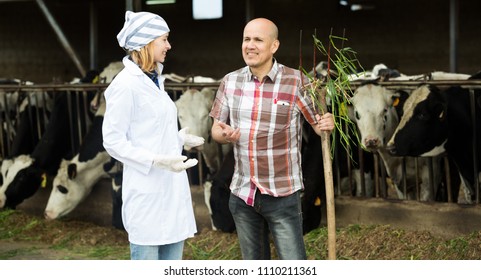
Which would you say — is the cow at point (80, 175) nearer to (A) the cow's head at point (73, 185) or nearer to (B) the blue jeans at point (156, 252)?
(A) the cow's head at point (73, 185)

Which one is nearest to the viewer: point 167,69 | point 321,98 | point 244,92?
point 321,98

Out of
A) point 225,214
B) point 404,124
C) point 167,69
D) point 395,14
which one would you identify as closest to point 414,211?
point 404,124

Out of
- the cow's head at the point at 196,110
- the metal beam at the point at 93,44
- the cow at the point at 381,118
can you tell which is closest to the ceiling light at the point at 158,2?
the metal beam at the point at 93,44

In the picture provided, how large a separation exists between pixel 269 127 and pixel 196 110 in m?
3.95

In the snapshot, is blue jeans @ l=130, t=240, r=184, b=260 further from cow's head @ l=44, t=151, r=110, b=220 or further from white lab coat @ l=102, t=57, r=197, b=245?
cow's head @ l=44, t=151, r=110, b=220

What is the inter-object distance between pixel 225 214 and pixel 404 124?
1671 mm

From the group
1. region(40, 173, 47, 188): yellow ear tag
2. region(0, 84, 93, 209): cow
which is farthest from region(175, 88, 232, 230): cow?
region(40, 173, 47, 188): yellow ear tag

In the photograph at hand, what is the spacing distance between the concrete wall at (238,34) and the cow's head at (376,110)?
614 centimetres

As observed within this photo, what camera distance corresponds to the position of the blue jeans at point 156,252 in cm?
403

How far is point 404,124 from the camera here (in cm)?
707

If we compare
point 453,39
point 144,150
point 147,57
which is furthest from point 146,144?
point 453,39

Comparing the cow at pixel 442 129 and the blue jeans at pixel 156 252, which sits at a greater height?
the cow at pixel 442 129
